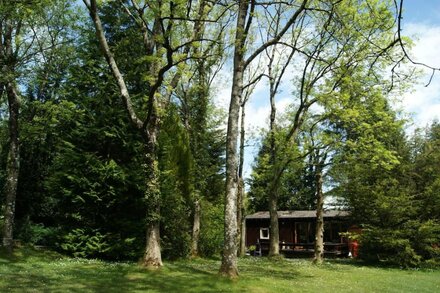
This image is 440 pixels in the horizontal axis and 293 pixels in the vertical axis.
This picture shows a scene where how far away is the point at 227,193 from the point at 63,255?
28.0ft

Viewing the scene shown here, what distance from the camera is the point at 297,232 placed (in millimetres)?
38938

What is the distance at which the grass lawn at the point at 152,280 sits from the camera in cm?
1094

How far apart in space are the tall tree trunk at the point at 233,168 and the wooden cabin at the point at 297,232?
2055 centimetres

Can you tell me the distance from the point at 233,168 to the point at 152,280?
14.8ft

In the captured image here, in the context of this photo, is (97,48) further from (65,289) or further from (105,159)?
(65,289)

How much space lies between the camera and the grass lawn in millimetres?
10938

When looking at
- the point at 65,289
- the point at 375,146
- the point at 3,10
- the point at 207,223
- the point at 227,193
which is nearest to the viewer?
the point at 65,289

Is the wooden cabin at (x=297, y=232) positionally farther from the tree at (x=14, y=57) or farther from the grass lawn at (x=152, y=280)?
the tree at (x=14, y=57)

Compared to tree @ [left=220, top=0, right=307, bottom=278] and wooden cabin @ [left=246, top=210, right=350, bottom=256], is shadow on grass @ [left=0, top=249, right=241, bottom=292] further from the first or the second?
wooden cabin @ [left=246, top=210, right=350, bottom=256]

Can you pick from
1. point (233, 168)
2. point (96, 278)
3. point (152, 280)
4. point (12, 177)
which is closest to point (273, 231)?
point (233, 168)

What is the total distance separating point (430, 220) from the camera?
73.9 ft

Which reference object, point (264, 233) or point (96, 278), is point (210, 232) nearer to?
point (96, 278)

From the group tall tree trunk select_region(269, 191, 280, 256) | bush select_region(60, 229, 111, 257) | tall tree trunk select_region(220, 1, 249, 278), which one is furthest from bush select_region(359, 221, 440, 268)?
bush select_region(60, 229, 111, 257)

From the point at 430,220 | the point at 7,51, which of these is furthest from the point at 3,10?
the point at 430,220
